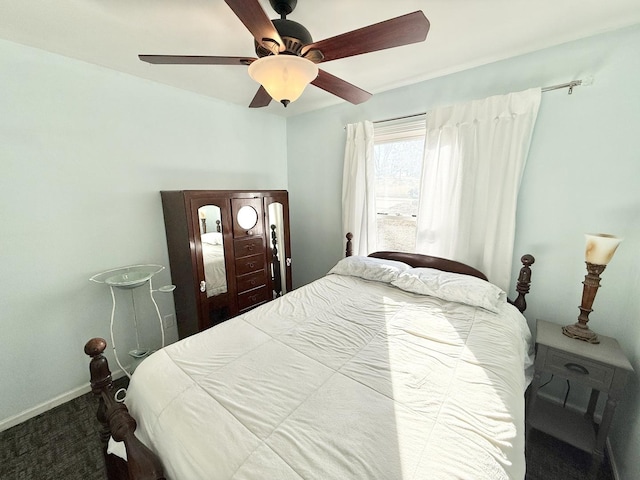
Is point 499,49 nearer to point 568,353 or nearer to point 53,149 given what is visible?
point 568,353

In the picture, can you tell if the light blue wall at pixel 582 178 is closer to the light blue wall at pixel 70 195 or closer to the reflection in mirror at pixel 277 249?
the reflection in mirror at pixel 277 249

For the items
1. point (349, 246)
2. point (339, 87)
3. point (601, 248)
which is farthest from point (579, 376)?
point (339, 87)

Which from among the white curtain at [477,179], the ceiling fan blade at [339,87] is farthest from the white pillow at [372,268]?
the ceiling fan blade at [339,87]

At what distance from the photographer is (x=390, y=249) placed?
102 inches

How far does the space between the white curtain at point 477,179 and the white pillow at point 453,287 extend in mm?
250

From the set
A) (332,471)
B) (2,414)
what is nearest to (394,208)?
(332,471)

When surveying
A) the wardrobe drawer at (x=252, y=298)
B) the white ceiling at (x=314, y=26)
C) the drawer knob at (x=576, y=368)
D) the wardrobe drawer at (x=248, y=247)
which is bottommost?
the wardrobe drawer at (x=252, y=298)

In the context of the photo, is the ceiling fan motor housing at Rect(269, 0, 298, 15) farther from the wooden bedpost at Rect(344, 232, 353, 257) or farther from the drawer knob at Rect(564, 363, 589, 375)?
the drawer knob at Rect(564, 363, 589, 375)

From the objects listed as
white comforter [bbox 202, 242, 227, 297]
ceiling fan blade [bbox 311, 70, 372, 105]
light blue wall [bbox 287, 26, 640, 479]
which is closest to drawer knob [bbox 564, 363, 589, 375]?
light blue wall [bbox 287, 26, 640, 479]

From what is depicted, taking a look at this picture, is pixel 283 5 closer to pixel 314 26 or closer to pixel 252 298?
pixel 314 26

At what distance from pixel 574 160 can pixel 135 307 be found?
11.5 feet

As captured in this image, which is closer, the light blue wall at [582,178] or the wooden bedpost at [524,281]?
the light blue wall at [582,178]

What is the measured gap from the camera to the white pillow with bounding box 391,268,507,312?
66.0 inches

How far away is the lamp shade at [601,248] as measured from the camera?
54.5 inches
